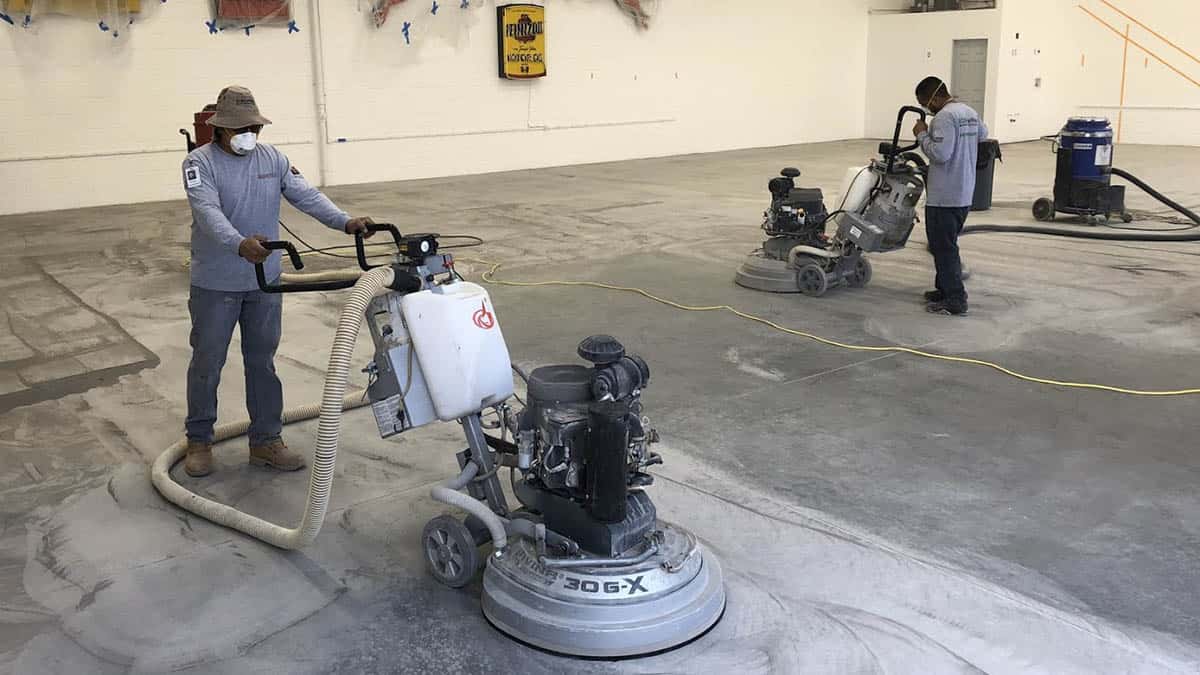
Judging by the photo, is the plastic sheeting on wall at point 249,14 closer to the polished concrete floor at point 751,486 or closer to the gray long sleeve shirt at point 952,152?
the polished concrete floor at point 751,486

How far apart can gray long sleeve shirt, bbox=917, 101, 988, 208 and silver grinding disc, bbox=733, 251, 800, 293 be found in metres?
1.11

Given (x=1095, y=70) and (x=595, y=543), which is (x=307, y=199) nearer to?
(x=595, y=543)

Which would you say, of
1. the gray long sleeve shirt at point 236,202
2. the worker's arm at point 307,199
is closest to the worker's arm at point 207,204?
the gray long sleeve shirt at point 236,202

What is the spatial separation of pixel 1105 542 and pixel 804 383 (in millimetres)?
1803

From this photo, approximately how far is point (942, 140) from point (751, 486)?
295cm

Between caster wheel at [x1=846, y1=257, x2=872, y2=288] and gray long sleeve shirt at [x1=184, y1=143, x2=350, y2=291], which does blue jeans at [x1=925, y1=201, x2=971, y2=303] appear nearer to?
caster wheel at [x1=846, y1=257, x2=872, y2=288]

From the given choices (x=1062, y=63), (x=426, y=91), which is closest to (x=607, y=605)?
(x=426, y=91)

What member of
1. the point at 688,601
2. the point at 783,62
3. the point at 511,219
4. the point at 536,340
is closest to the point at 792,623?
the point at 688,601

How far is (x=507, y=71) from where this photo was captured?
1395cm

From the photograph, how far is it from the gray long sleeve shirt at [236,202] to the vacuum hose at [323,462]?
0.71m

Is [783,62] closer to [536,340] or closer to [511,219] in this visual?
[511,219]

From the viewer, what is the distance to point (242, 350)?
3807 mm

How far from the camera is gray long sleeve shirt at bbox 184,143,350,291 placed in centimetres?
348

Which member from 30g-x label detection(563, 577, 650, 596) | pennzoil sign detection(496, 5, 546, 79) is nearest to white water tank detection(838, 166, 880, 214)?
30g-x label detection(563, 577, 650, 596)
